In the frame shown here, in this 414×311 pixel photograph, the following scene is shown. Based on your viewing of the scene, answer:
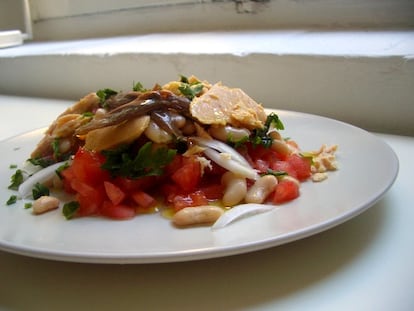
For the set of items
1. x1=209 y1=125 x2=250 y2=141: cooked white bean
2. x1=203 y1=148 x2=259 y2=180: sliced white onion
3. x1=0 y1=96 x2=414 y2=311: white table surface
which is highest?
x1=209 y1=125 x2=250 y2=141: cooked white bean

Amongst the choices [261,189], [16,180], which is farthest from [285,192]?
[16,180]

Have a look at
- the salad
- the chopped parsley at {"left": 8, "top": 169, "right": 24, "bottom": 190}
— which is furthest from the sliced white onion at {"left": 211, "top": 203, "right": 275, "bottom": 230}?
the chopped parsley at {"left": 8, "top": 169, "right": 24, "bottom": 190}

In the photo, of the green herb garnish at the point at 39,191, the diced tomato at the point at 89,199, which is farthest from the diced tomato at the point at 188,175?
the green herb garnish at the point at 39,191

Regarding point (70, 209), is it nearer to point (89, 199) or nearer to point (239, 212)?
point (89, 199)

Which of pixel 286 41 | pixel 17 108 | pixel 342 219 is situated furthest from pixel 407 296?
pixel 17 108

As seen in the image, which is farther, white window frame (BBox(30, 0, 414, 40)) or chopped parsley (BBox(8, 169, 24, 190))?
white window frame (BBox(30, 0, 414, 40))

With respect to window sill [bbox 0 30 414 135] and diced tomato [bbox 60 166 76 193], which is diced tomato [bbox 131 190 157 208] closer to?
diced tomato [bbox 60 166 76 193]
